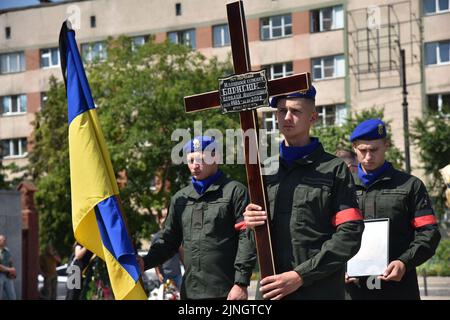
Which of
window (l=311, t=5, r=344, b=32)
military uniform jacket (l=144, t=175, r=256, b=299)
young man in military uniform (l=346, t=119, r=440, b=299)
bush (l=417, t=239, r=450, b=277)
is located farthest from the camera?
window (l=311, t=5, r=344, b=32)

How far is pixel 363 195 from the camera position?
6.23 meters

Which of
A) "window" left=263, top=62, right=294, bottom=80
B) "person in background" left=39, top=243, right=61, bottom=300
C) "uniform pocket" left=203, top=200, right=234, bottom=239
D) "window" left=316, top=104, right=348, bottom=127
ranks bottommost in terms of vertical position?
"person in background" left=39, top=243, right=61, bottom=300

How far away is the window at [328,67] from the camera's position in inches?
1644

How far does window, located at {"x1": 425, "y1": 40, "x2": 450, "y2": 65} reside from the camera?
39.3 metres

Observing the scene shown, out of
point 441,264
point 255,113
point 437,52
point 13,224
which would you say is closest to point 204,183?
point 255,113

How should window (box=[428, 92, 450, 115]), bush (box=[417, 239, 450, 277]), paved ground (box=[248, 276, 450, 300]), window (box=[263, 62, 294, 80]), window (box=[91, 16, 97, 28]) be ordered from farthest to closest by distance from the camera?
1. window (box=[91, 16, 97, 28])
2. window (box=[263, 62, 294, 80])
3. window (box=[428, 92, 450, 115])
4. bush (box=[417, 239, 450, 277])
5. paved ground (box=[248, 276, 450, 300])

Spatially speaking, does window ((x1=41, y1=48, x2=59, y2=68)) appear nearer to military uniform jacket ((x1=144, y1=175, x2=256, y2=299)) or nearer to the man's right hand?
military uniform jacket ((x1=144, y1=175, x2=256, y2=299))

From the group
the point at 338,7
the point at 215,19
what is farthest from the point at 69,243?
the point at 338,7

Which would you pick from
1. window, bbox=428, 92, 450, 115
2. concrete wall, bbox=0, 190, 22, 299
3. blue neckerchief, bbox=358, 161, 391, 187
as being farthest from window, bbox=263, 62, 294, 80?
blue neckerchief, bbox=358, 161, 391, 187

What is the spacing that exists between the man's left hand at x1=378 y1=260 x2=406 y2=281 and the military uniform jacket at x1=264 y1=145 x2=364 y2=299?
815mm

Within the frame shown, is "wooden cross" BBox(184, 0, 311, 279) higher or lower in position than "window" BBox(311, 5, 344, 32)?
lower

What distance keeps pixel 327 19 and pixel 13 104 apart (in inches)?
725

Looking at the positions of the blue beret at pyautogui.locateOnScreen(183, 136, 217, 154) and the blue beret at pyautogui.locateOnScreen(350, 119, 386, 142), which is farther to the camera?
the blue beret at pyautogui.locateOnScreen(350, 119, 386, 142)

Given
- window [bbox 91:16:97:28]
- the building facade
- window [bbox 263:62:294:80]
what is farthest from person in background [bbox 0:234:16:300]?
window [bbox 91:16:97:28]
